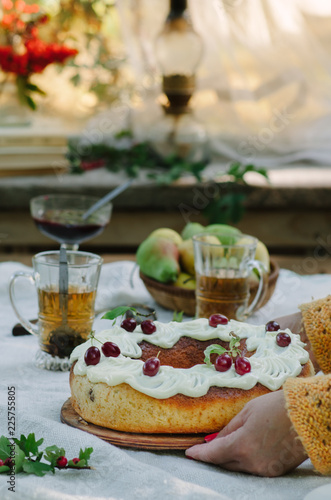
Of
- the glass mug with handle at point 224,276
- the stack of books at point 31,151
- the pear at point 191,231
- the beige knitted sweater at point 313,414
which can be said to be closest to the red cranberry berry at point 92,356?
the beige knitted sweater at point 313,414

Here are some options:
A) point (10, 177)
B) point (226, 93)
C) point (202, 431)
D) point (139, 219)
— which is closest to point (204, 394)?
point (202, 431)

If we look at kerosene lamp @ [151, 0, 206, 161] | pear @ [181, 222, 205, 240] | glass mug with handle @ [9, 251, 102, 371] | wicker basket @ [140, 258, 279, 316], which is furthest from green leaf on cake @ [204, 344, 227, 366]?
kerosene lamp @ [151, 0, 206, 161]

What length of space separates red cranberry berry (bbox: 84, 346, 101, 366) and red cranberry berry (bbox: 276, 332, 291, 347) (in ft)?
0.77

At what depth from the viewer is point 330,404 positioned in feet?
2.33

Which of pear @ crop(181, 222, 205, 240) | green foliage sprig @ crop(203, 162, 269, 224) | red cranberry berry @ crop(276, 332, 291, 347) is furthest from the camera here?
green foliage sprig @ crop(203, 162, 269, 224)

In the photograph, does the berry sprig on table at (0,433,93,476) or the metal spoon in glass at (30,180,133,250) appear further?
the metal spoon in glass at (30,180,133,250)

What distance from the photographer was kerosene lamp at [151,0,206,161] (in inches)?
94.0

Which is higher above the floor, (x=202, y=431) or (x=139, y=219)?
(x=202, y=431)

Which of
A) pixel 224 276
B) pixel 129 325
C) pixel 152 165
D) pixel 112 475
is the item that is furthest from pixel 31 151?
pixel 112 475

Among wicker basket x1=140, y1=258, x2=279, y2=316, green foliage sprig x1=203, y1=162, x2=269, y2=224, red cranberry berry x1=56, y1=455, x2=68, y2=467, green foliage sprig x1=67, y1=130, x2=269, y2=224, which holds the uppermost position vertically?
red cranberry berry x1=56, y1=455, x2=68, y2=467

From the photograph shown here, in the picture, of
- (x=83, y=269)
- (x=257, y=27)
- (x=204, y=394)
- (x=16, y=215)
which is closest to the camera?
(x=204, y=394)

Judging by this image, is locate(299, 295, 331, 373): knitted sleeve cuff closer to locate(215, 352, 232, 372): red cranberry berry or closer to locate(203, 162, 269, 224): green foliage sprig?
locate(215, 352, 232, 372): red cranberry berry

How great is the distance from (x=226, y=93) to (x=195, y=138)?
1.36 feet

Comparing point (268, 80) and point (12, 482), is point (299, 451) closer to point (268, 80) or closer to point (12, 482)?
point (12, 482)
